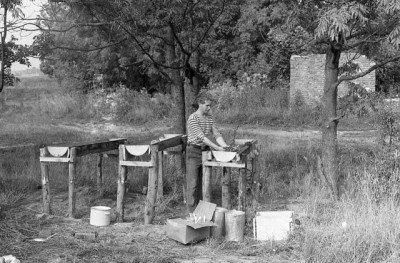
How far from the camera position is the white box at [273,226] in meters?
6.60

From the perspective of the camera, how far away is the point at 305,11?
7.79 metres

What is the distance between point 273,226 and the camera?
21.7 feet

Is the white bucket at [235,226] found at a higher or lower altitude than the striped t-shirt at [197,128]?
lower

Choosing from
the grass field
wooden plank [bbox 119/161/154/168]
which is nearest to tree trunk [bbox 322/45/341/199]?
the grass field

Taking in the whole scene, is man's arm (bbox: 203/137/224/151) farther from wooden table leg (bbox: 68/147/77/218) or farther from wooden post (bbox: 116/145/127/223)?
wooden table leg (bbox: 68/147/77/218)

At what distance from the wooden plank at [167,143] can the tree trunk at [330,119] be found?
231 cm

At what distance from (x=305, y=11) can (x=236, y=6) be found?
10.2 ft

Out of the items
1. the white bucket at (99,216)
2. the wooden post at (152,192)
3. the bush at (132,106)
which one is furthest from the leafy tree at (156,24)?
the bush at (132,106)

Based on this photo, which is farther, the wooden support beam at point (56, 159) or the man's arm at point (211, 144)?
the wooden support beam at point (56, 159)

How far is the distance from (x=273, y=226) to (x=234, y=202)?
78.0 inches

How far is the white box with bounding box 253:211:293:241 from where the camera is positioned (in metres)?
6.60

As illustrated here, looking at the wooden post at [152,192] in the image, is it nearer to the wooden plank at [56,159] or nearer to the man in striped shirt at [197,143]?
the man in striped shirt at [197,143]

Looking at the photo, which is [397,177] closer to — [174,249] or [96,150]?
[174,249]

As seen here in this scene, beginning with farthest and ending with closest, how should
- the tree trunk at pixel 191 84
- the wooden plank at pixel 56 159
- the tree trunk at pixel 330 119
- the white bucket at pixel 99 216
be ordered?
1. the tree trunk at pixel 191 84
2. the tree trunk at pixel 330 119
3. the wooden plank at pixel 56 159
4. the white bucket at pixel 99 216
